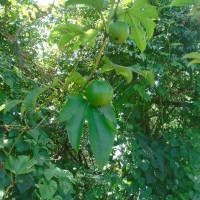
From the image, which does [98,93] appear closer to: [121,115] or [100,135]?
[100,135]

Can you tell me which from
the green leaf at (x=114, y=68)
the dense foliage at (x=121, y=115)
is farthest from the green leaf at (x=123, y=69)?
the dense foliage at (x=121, y=115)

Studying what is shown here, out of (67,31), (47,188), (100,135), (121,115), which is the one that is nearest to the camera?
(100,135)

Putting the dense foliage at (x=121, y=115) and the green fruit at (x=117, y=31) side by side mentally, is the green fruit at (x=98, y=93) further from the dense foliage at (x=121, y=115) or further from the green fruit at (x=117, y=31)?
→ the dense foliage at (x=121, y=115)

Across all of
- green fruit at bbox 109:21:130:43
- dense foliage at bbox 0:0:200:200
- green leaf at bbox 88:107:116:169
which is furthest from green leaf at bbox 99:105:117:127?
dense foliage at bbox 0:0:200:200

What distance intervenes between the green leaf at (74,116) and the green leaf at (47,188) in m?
1.16

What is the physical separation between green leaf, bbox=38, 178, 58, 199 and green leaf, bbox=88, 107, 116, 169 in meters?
1.16

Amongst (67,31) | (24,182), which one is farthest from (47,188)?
(67,31)

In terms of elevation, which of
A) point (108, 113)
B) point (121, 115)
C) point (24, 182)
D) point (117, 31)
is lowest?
point (121, 115)

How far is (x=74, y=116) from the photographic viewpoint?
0.60 meters

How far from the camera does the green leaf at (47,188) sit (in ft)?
5.41

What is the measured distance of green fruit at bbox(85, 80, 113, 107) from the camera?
609 mm

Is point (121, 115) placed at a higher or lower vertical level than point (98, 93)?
lower

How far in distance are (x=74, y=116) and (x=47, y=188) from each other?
3.90 feet

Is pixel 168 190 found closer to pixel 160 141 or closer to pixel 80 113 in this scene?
pixel 160 141
